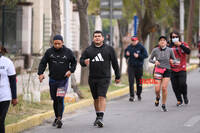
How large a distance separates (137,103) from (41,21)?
50.8 ft

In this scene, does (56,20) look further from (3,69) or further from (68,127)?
(3,69)

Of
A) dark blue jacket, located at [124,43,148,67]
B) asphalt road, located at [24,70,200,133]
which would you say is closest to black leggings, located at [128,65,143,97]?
dark blue jacket, located at [124,43,148,67]

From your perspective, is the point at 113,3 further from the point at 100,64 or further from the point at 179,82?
the point at 100,64

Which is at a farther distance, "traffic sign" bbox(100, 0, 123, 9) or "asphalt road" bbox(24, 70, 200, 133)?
"traffic sign" bbox(100, 0, 123, 9)

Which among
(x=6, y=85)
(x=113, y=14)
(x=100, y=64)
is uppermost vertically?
(x=113, y=14)

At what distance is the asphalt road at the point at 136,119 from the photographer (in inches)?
420

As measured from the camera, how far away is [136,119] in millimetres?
12070

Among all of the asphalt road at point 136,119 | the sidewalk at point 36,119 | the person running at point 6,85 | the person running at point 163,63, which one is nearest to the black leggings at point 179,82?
the asphalt road at point 136,119

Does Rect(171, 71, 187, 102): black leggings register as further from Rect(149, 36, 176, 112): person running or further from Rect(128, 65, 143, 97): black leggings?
Rect(128, 65, 143, 97): black leggings

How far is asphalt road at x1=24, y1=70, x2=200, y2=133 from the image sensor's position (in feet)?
35.0

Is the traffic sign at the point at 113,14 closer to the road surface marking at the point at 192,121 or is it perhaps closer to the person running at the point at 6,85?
the road surface marking at the point at 192,121

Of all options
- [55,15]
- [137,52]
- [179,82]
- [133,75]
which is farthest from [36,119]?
[137,52]

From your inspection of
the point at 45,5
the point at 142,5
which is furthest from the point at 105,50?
the point at 45,5

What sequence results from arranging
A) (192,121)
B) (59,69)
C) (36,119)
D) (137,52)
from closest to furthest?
(59,69) → (192,121) → (36,119) → (137,52)
